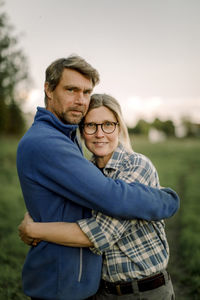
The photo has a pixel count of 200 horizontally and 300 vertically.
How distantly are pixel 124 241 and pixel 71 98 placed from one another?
1.40 metres

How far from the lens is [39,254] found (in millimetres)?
2189

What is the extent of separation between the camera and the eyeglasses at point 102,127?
2656 mm

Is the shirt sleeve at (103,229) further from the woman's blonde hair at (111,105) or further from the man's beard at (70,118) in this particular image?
the man's beard at (70,118)

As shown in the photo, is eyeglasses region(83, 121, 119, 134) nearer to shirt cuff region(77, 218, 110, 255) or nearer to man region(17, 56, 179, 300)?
man region(17, 56, 179, 300)

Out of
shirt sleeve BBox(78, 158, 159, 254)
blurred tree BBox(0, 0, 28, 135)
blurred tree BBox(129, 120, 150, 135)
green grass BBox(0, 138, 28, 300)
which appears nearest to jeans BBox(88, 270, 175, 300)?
shirt sleeve BBox(78, 158, 159, 254)

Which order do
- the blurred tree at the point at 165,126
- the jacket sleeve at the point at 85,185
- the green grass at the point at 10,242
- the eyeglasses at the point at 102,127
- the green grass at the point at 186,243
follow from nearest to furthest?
Answer: the jacket sleeve at the point at 85,185
the eyeglasses at the point at 102,127
the green grass at the point at 10,242
the green grass at the point at 186,243
the blurred tree at the point at 165,126

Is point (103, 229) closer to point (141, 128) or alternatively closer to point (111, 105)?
point (111, 105)

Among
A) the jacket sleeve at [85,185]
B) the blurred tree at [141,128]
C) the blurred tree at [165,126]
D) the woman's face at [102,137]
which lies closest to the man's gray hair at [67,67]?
the woman's face at [102,137]

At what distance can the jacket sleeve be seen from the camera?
6.40 feet

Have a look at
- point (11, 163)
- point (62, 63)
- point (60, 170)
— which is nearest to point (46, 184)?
point (60, 170)

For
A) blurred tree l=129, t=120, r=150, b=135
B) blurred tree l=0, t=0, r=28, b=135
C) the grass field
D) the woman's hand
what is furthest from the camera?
blurred tree l=129, t=120, r=150, b=135

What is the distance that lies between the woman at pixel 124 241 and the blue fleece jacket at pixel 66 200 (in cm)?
10

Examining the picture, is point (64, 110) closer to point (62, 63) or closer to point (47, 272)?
point (62, 63)

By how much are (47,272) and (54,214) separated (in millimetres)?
462
